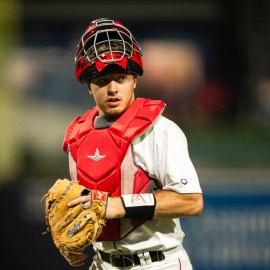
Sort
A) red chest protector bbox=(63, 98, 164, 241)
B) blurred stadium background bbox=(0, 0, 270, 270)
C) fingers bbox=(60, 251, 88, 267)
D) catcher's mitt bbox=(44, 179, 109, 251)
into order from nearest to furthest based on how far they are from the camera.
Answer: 1. catcher's mitt bbox=(44, 179, 109, 251)
2. red chest protector bbox=(63, 98, 164, 241)
3. fingers bbox=(60, 251, 88, 267)
4. blurred stadium background bbox=(0, 0, 270, 270)

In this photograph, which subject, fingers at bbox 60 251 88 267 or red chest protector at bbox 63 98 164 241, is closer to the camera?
red chest protector at bbox 63 98 164 241

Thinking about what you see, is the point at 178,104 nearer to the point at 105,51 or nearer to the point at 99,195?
the point at 105,51

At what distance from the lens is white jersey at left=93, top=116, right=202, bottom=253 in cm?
277

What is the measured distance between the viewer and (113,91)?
2887 millimetres

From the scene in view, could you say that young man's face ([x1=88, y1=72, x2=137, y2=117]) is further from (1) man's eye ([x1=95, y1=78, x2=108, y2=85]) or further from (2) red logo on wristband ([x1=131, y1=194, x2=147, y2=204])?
(2) red logo on wristband ([x1=131, y1=194, x2=147, y2=204])

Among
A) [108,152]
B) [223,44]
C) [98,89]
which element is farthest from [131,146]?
[223,44]

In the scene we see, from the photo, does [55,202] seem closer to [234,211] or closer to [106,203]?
[106,203]

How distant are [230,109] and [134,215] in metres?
4.35

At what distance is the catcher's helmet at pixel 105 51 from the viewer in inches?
114

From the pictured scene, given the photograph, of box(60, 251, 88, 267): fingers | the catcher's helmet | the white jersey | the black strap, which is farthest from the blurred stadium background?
the catcher's helmet

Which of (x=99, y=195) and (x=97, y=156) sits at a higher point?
(x=97, y=156)

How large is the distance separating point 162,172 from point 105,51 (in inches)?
21.9

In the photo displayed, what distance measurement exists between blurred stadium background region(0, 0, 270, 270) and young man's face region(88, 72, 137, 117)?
8.41 feet

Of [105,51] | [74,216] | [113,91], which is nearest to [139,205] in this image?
[74,216]
